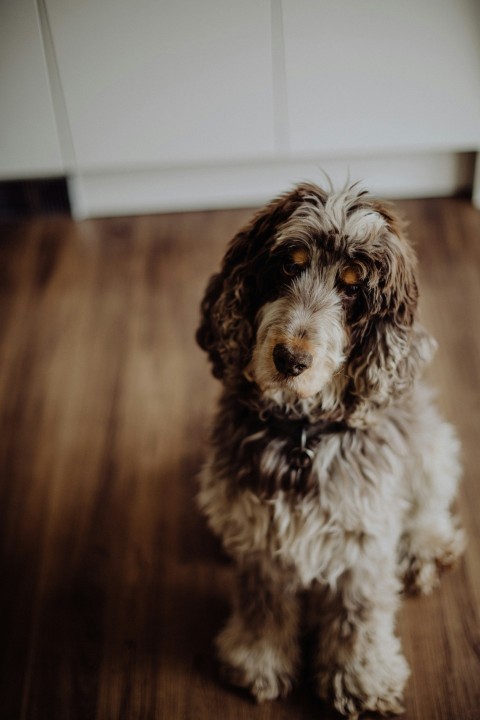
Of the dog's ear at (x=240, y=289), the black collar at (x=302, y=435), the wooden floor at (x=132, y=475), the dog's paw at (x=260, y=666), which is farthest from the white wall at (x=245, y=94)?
the dog's paw at (x=260, y=666)

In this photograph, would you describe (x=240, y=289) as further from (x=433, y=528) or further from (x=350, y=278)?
(x=433, y=528)

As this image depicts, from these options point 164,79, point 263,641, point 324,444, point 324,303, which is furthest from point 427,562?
point 164,79

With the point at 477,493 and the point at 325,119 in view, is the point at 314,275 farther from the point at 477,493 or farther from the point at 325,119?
the point at 325,119

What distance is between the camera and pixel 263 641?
161 centimetres

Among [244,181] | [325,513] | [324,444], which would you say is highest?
[244,181]

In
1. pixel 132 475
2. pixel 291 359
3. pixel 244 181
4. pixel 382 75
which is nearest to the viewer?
pixel 291 359

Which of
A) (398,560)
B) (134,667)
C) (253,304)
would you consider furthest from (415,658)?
(253,304)

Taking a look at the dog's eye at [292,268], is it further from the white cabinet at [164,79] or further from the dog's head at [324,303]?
the white cabinet at [164,79]

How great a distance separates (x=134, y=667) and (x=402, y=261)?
3.98 feet

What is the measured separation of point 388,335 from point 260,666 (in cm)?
88

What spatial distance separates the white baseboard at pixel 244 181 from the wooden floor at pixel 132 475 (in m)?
0.09

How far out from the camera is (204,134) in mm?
2578

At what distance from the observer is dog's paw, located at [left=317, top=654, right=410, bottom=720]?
155 cm

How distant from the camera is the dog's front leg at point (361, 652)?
152cm
